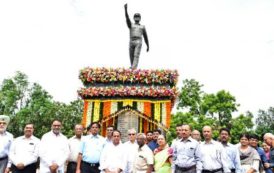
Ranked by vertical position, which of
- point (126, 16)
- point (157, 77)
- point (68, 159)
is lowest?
point (68, 159)

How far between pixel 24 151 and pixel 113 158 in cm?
169

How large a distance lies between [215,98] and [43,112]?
15242 millimetres

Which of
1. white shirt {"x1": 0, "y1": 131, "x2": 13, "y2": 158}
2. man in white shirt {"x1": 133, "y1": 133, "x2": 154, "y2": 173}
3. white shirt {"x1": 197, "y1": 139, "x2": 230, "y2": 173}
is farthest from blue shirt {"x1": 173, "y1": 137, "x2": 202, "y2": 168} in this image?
white shirt {"x1": 0, "y1": 131, "x2": 13, "y2": 158}

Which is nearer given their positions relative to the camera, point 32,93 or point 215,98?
point 215,98

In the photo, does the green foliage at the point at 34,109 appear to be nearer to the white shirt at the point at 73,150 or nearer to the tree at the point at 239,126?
the tree at the point at 239,126

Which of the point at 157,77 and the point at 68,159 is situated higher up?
the point at 157,77

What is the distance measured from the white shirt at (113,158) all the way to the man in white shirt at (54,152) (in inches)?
28.8

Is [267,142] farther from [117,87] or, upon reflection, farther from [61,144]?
[117,87]

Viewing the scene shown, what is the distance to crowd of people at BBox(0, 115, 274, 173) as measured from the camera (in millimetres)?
5824

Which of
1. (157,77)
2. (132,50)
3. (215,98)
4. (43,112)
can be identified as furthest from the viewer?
(43,112)

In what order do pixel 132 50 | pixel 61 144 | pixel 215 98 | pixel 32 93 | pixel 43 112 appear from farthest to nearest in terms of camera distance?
pixel 32 93 < pixel 43 112 < pixel 215 98 < pixel 132 50 < pixel 61 144

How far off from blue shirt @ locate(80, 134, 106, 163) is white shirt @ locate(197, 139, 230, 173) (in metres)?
2.24

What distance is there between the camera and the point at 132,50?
1334cm

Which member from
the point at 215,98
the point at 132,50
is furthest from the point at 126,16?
the point at 215,98
